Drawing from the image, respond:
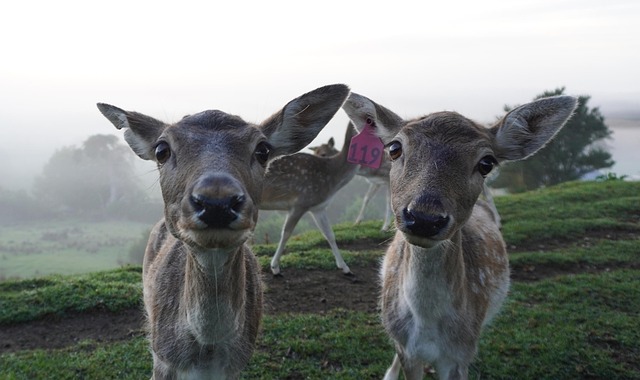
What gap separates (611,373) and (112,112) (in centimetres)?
582

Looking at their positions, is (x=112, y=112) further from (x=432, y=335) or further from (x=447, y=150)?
(x=432, y=335)

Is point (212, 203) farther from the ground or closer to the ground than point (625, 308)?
farther from the ground

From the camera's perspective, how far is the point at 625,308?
718cm

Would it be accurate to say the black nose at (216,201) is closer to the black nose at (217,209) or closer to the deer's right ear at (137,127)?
the black nose at (217,209)

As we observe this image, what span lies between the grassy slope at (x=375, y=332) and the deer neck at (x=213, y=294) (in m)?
2.48

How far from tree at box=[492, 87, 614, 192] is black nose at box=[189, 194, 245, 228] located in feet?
98.9

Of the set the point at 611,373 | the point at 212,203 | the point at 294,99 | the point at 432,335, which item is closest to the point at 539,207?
the point at 611,373

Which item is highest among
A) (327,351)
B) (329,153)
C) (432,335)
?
(329,153)

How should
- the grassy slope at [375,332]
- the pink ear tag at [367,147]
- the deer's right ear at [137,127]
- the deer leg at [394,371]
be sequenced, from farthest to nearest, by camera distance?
the grassy slope at [375,332] → the deer leg at [394,371] → the pink ear tag at [367,147] → the deer's right ear at [137,127]

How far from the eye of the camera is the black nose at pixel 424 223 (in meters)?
2.73

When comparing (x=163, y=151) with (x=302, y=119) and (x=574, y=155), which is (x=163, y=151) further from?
(x=574, y=155)

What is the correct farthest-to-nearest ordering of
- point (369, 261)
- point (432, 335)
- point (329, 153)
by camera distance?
point (329, 153) < point (369, 261) < point (432, 335)

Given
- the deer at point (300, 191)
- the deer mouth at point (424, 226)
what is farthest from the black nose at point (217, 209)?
the deer at point (300, 191)

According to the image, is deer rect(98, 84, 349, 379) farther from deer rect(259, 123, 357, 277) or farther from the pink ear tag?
deer rect(259, 123, 357, 277)
